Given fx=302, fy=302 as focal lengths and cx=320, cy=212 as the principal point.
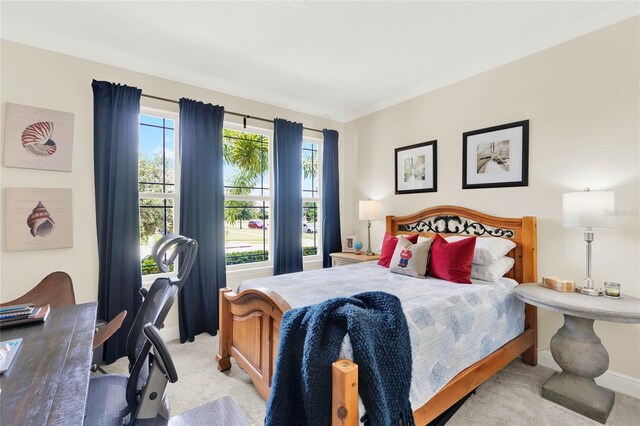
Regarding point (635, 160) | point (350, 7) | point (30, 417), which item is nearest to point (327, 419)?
point (30, 417)

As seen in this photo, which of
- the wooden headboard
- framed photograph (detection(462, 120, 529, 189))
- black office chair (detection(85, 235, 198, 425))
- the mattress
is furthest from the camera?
framed photograph (detection(462, 120, 529, 189))

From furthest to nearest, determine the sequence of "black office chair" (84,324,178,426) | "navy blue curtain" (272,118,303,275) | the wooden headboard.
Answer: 1. "navy blue curtain" (272,118,303,275)
2. the wooden headboard
3. "black office chair" (84,324,178,426)

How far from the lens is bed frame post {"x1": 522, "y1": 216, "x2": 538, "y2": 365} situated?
8.28 feet

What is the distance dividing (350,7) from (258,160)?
2028 mm

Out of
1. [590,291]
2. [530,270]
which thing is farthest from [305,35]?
[590,291]

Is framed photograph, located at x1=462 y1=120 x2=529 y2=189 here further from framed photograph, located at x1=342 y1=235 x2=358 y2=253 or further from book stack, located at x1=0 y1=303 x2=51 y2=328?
book stack, located at x1=0 y1=303 x2=51 y2=328

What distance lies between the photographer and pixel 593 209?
201cm

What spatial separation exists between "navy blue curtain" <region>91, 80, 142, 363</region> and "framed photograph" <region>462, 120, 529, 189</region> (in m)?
3.20

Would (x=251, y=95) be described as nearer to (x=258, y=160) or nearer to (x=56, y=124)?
(x=258, y=160)

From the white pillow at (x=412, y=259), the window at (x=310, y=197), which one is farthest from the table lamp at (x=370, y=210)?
the white pillow at (x=412, y=259)

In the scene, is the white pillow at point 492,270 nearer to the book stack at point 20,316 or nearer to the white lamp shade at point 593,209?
the white lamp shade at point 593,209

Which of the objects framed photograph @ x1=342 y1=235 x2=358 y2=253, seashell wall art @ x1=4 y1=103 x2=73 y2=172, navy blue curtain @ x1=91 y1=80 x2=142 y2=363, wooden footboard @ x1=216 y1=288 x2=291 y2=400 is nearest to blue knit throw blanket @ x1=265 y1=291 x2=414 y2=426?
wooden footboard @ x1=216 y1=288 x2=291 y2=400

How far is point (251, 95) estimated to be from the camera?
3.56 metres

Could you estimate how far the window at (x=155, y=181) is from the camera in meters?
2.99
